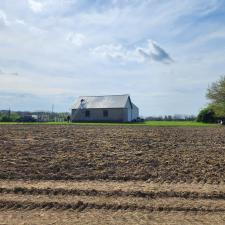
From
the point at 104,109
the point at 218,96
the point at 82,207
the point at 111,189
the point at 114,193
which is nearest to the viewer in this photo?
the point at 82,207

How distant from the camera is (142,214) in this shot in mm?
7492

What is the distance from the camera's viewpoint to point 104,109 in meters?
81.8

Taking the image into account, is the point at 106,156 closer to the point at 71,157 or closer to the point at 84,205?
the point at 71,157

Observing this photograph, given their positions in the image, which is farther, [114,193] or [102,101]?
[102,101]

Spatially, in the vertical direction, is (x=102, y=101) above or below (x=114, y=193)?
above

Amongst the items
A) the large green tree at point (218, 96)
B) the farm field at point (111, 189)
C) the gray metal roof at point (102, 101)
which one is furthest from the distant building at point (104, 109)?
the farm field at point (111, 189)

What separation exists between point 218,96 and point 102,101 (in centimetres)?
2716

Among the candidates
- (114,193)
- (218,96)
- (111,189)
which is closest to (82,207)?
(114,193)

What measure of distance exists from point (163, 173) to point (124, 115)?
69.1 m

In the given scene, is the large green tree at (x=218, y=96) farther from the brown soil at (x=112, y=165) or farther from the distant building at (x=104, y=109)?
the brown soil at (x=112, y=165)

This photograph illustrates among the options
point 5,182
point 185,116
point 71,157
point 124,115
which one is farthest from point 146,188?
point 185,116

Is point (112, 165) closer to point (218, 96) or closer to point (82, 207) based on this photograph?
point (82, 207)

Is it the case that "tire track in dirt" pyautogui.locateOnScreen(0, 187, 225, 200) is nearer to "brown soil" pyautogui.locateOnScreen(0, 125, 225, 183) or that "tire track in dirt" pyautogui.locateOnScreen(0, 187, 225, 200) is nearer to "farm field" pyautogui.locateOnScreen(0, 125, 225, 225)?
"farm field" pyautogui.locateOnScreen(0, 125, 225, 225)

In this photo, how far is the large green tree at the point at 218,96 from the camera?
63.4 m
